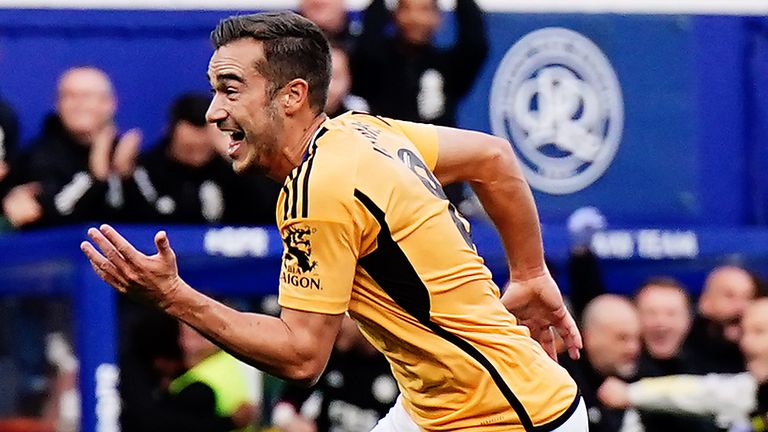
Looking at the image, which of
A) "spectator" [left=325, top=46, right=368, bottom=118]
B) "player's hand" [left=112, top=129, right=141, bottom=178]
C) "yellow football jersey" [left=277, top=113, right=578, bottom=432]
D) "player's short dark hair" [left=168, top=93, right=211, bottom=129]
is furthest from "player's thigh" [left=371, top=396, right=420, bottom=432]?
"player's short dark hair" [left=168, top=93, right=211, bottom=129]

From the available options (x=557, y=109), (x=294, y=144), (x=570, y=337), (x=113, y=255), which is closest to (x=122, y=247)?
(x=113, y=255)

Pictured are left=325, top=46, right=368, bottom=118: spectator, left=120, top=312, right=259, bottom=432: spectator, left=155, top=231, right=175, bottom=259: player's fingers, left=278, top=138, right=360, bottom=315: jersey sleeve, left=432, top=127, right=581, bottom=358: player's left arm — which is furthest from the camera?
left=325, top=46, right=368, bottom=118: spectator

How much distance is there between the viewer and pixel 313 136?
174 inches

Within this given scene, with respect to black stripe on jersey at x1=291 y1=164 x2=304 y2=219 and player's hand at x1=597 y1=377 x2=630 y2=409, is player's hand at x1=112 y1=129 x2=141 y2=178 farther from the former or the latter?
black stripe on jersey at x1=291 y1=164 x2=304 y2=219

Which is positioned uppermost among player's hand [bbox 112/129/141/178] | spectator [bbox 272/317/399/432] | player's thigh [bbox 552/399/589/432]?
player's thigh [bbox 552/399/589/432]

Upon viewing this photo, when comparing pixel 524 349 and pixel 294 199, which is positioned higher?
pixel 294 199

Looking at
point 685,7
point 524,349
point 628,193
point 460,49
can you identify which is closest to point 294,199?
point 524,349

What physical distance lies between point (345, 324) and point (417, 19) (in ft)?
5.03

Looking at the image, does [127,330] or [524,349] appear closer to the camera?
A: [524,349]

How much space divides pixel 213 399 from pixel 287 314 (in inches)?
139

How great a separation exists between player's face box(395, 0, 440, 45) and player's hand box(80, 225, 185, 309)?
13.8ft

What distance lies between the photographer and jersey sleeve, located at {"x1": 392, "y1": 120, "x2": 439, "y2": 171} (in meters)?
4.80

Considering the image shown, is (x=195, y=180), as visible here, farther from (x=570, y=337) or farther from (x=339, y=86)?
(x=570, y=337)

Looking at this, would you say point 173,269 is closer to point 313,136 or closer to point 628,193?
point 313,136
